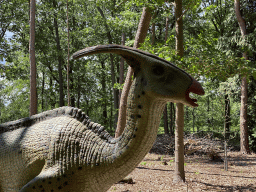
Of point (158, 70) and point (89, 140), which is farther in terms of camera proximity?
point (89, 140)

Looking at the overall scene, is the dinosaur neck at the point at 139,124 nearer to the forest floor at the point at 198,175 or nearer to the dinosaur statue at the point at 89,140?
the dinosaur statue at the point at 89,140

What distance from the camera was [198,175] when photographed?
301 inches

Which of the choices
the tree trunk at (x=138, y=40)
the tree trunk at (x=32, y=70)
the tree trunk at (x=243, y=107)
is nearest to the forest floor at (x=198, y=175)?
the tree trunk at (x=243, y=107)

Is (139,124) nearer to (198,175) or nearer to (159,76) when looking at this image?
(159,76)

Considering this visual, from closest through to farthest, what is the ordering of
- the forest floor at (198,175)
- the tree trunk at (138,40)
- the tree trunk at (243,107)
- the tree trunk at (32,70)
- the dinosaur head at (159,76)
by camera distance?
1. the dinosaur head at (159,76)
2. the tree trunk at (138,40)
3. the forest floor at (198,175)
4. the tree trunk at (32,70)
5. the tree trunk at (243,107)

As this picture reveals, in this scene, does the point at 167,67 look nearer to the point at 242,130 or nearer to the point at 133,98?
the point at 133,98

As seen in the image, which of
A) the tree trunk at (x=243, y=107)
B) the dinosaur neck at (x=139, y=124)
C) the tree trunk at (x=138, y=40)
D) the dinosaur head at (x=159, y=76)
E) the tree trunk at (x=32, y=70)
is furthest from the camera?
the tree trunk at (x=243, y=107)

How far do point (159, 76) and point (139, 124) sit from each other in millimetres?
418

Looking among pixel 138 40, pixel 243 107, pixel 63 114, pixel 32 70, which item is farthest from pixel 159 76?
pixel 243 107

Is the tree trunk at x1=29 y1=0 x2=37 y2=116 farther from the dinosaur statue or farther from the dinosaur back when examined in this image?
the dinosaur statue

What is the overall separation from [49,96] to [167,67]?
69.1 ft

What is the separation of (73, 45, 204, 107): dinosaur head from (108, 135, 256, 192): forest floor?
14.0 ft

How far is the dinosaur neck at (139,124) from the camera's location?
5.41 feet

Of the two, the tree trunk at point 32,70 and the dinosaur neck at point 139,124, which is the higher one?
the tree trunk at point 32,70
